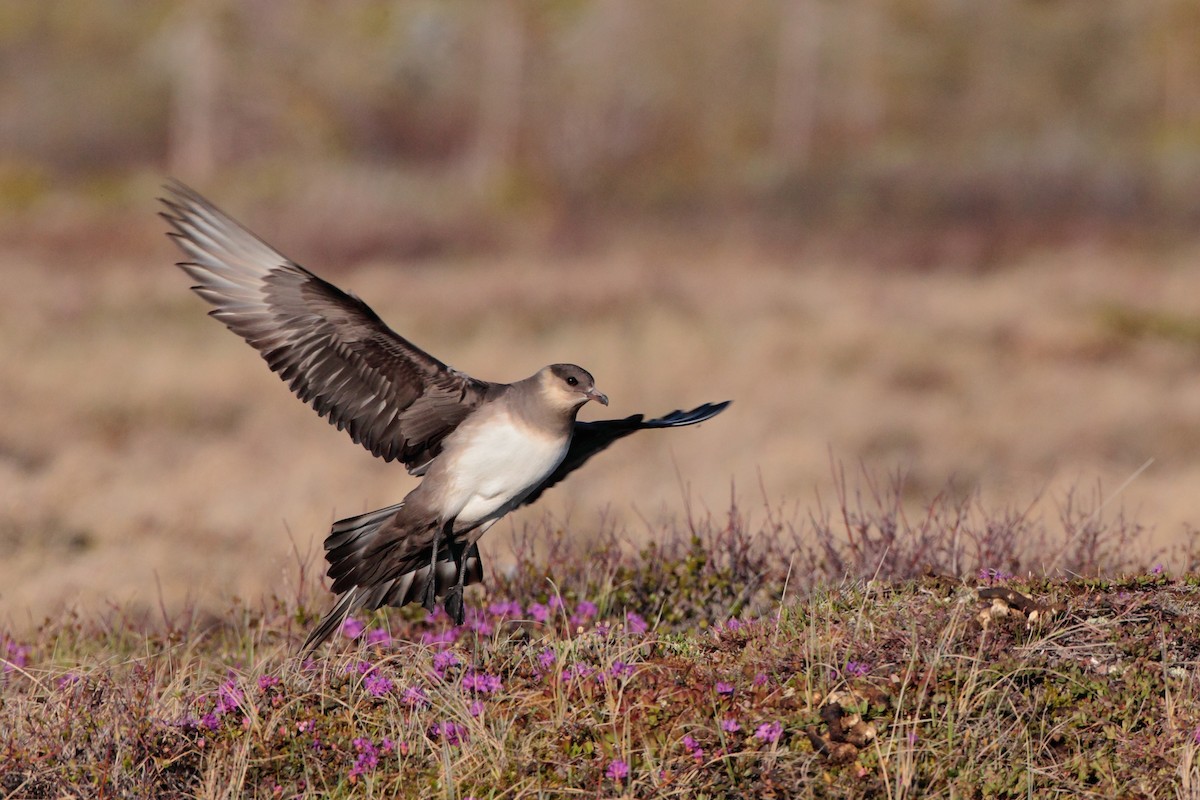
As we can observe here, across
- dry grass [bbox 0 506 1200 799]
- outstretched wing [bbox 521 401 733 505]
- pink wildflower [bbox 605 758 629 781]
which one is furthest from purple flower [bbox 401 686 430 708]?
outstretched wing [bbox 521 401 733 505]

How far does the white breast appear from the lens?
494cm

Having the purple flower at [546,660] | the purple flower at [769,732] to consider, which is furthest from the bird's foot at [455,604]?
the purple flower at [769,732]

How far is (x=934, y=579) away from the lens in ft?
14.2

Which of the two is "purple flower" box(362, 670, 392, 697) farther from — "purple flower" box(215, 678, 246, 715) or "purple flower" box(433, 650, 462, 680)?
"purple flower" box(215, 678, 246, 715)

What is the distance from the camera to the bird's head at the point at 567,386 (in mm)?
4973

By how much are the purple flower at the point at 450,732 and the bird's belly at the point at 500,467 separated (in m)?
1.26

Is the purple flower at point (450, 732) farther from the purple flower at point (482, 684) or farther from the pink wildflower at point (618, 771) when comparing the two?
the pink wildflower at point (618, 771)

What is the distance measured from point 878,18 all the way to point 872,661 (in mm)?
40346

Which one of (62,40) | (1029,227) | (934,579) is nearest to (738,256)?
(1029,227)

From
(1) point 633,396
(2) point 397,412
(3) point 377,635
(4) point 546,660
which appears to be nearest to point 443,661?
(4) point 546,660

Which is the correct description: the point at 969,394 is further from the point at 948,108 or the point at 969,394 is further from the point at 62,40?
the point at 62,40

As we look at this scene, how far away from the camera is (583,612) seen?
520 centimetres

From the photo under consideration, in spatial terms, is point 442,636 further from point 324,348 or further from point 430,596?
point 324,348

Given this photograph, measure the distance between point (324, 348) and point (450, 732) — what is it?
1.89 metres
